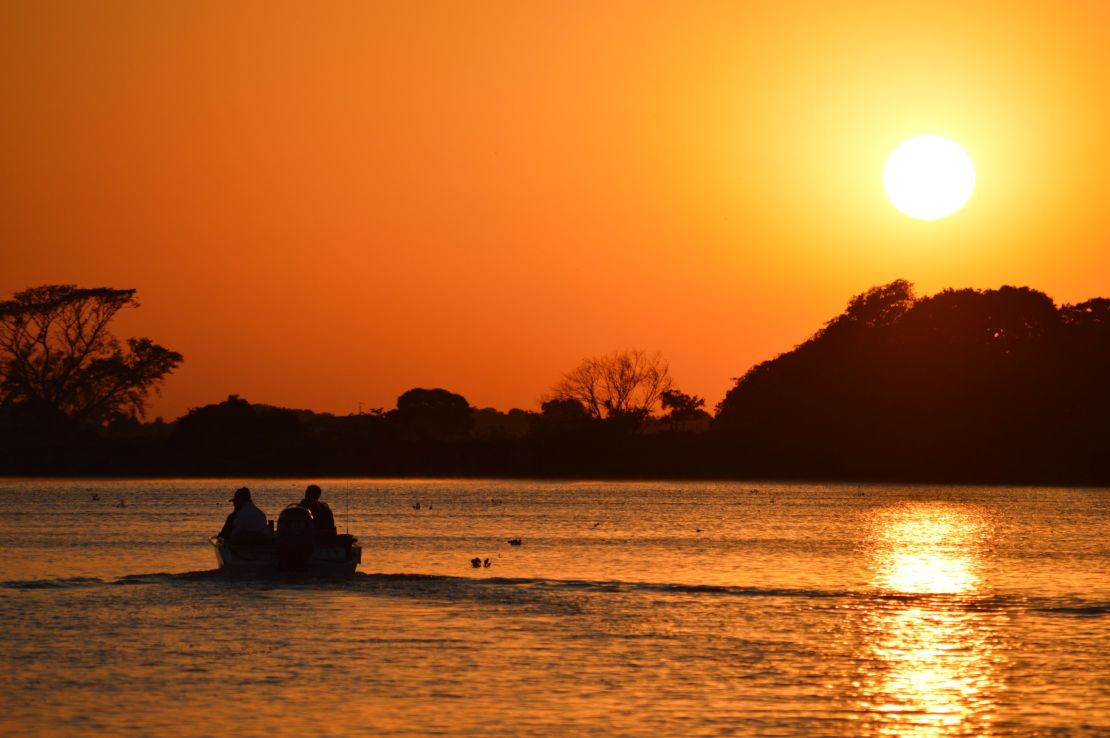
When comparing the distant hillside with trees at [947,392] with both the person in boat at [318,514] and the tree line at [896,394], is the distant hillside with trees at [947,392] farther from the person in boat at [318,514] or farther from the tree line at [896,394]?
the person in boat at [318,514]

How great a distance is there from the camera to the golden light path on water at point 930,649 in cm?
2225

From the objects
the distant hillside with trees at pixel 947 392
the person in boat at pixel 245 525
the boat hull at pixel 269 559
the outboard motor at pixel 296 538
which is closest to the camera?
the outboard motor at pixel 296 538

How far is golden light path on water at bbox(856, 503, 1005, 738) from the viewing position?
22250 millimetres

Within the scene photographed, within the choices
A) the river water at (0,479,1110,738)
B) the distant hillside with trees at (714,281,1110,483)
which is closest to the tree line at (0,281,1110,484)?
the distant hillside with trees at (714,281,1110,483)

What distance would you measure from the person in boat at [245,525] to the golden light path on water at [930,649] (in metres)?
16.5

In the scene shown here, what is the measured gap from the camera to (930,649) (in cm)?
2956

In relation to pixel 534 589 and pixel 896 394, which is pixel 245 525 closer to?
pixel 534 589

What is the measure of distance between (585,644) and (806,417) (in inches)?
4870

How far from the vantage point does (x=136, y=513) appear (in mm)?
99312

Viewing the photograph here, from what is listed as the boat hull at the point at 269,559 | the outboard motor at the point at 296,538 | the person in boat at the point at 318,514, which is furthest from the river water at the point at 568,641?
the person in boat at the point at 318,514

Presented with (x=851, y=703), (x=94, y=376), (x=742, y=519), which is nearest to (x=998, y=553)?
(x=742, y=519)

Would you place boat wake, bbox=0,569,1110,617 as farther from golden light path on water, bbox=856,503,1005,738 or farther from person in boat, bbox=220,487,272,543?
person in boat, bbox=220,487,272,543

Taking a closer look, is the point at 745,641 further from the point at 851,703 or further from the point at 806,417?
the point at 806,417

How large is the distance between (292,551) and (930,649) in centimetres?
1875
